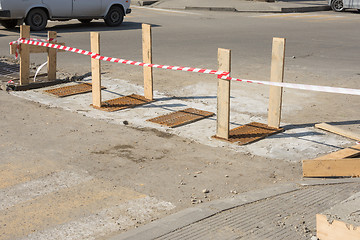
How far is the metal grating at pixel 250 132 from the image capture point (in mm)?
8031

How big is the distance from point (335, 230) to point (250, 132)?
372 cm

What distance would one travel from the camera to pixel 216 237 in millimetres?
4957

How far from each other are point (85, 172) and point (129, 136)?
1602mm

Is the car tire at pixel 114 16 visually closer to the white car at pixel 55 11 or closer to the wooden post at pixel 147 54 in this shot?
the white car at pixel 55 11

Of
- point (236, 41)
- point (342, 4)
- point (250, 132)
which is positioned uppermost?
point (342, 4)

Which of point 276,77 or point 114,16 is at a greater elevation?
point 114,16

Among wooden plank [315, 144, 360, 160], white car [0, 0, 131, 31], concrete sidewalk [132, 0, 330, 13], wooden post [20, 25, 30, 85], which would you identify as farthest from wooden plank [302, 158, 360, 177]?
concrete sidewalk [132, 0, 330, 13]

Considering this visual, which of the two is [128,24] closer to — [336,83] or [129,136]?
A: [336,83]

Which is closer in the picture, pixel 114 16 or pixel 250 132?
pixel 250 132

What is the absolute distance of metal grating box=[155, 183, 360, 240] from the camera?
16.4 ft

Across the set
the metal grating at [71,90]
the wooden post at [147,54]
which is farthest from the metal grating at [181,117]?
the metal grating at [71,90]

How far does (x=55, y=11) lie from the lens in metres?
19.7

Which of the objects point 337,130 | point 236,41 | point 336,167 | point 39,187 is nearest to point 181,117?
point 337,130

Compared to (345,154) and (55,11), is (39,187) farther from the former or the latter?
(55,11)
